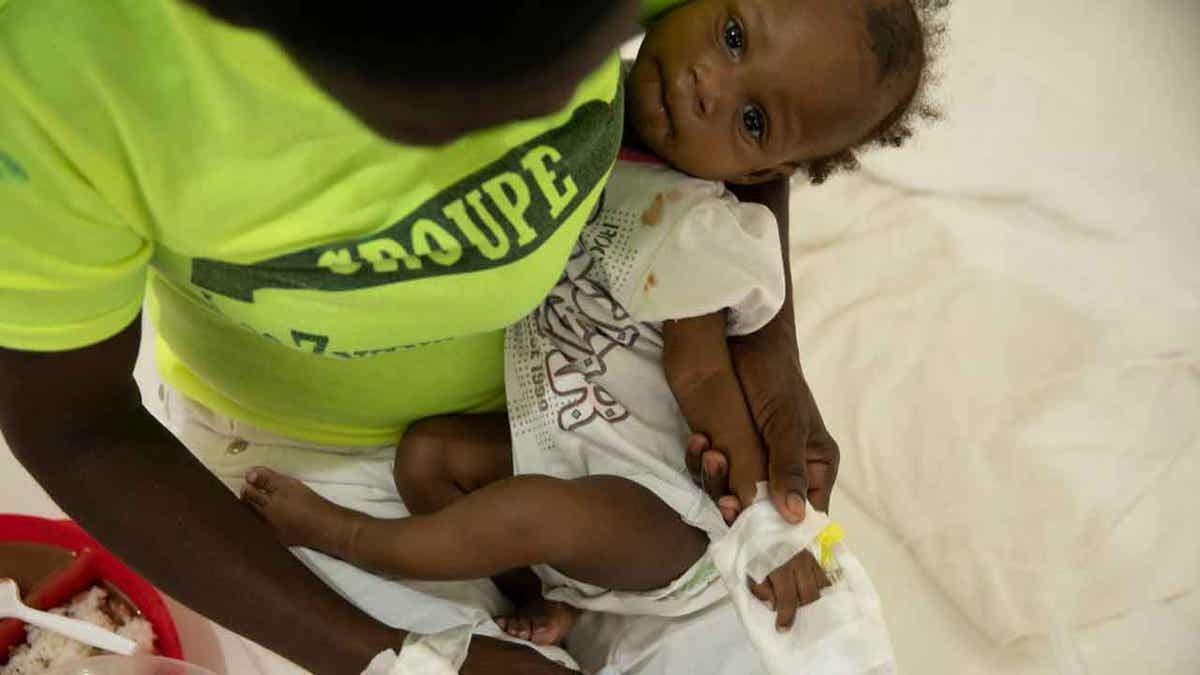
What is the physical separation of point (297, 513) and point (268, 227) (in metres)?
0.33

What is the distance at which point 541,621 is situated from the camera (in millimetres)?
866

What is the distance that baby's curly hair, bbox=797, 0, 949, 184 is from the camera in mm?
829

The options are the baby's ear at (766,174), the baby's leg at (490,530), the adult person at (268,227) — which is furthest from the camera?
the baby's ear at (766,174)

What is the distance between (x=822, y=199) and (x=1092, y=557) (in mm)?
547

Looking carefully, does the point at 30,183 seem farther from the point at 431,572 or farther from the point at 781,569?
the point at 781,569

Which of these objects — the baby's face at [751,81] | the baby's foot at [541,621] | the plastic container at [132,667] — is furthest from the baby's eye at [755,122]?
the plastic container at [132,667]

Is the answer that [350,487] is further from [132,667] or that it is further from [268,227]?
[268,227]

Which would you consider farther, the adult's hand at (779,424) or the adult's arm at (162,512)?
the adult's hand at (779,424)

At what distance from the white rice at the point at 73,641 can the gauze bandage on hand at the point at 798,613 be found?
0.50m

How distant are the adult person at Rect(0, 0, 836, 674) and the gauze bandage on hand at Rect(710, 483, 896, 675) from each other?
26 millimetres

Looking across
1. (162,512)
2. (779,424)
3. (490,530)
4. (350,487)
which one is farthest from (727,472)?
(162,512)

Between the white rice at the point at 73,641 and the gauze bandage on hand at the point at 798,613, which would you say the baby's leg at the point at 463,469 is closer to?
the gauze bandage on hand at the point at 798,613

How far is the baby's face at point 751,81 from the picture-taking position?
82 centimetres

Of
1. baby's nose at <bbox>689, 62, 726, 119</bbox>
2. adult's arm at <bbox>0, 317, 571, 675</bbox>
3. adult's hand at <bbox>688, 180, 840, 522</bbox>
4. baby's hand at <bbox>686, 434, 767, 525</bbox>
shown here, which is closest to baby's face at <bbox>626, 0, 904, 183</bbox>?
baby's nose at <bbox>689, 62, 726, 119</bbox>
